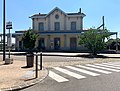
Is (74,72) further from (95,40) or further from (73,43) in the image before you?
(73,43)

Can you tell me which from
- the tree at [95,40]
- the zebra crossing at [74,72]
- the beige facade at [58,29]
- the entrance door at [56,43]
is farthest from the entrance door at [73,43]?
the zebra crossing at [74,72]

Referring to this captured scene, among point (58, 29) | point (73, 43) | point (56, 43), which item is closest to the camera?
point (73, 43)

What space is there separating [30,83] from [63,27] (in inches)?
1624

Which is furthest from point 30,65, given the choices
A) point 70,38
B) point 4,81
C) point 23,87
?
point 70,38

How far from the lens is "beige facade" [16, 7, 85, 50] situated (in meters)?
50.3

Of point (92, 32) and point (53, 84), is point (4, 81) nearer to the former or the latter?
point (53, 84)

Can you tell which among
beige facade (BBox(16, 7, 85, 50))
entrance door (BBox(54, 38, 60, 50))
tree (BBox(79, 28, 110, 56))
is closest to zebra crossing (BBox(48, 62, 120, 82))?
tree (BBox(79, 28, 110, 56))

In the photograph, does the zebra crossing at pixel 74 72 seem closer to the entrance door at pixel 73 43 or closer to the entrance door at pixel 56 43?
the entrance door at pixel 73 43

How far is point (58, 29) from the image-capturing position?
52.2m

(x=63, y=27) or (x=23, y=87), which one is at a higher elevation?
(x=63, y=27)

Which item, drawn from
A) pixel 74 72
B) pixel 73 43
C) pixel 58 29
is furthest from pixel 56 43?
pixel 74 72

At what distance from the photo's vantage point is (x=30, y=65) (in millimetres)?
18797

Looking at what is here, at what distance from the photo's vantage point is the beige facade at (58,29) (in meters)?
50.3

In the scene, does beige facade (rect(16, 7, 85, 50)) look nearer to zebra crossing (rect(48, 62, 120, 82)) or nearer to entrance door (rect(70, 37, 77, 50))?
entrance door (rect(70, 37, 77, 50))
